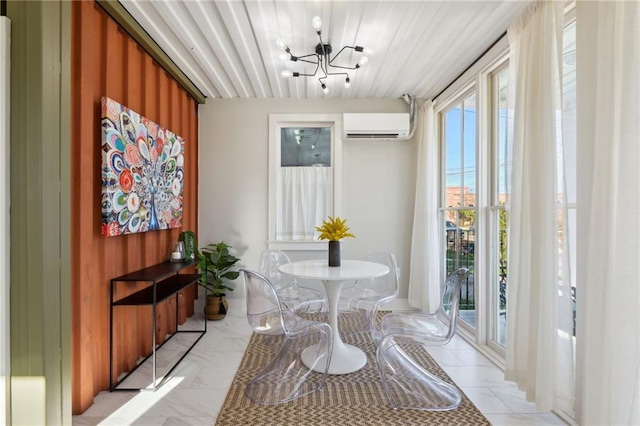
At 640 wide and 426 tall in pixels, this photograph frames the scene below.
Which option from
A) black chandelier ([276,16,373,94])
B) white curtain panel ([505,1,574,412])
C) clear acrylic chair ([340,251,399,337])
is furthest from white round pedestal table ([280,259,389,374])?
black chandelier ([276,16,373,94])

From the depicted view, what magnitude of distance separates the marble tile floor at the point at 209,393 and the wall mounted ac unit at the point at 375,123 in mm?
2492

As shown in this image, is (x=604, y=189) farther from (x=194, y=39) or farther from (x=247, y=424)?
(x=194, y=39)

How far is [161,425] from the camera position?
1880 mm

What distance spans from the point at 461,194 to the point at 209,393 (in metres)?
2.99

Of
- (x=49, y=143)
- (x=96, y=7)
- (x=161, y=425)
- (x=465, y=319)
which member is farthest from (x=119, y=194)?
(x=465, y=319)

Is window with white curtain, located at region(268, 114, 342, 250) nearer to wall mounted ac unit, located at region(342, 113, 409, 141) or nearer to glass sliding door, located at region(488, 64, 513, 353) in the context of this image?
wall mounted ac unit, located at region(342, 113, 409, 141)

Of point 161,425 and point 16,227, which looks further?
point 161,425

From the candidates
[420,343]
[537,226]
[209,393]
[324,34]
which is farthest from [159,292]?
[537,226]

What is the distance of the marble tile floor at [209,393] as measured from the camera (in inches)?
76.6

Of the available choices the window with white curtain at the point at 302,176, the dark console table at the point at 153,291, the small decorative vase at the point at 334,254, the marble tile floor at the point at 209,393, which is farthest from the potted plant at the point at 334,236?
the window with white curtain at the point at 302,176

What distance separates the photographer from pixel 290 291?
10.7ft

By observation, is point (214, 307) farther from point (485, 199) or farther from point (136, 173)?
point (485, 199)

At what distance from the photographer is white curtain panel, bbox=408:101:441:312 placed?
369 cm

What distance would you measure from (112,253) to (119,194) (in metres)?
0.45
